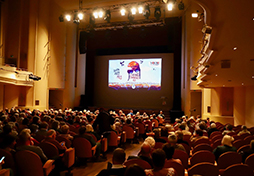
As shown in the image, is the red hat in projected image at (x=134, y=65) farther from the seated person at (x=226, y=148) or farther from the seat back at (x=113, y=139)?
the seated person at (x=226, y=148)

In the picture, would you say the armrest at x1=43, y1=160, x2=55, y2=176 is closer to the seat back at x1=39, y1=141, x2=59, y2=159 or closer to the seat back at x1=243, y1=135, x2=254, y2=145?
the seat back at x1=39, y1=141, x2=59, y2=159

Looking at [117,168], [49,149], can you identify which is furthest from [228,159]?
[49,149]

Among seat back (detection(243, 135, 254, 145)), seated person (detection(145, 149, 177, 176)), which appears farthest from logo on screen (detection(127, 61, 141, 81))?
seated person (detection(145, 149, 177, 176))

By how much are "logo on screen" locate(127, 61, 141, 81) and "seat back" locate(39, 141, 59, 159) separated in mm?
14598

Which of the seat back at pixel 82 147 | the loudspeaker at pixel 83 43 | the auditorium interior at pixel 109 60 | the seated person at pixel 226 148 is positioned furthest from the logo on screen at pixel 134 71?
the seated person at pixel 226 148

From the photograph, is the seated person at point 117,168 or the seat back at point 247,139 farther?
the seat back at point 247,139

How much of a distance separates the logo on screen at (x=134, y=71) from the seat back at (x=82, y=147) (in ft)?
44.9

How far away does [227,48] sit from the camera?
4.20 meters

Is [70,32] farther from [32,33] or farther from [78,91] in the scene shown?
[78,91]

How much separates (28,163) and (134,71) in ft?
50.6

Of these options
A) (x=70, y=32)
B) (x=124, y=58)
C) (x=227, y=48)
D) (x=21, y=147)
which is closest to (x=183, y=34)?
(x=124, y=58)

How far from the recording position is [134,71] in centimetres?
1820

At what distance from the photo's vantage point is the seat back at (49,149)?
3.76m

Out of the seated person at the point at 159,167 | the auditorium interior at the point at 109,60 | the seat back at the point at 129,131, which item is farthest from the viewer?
the auditorium interior at the point at 109,60
